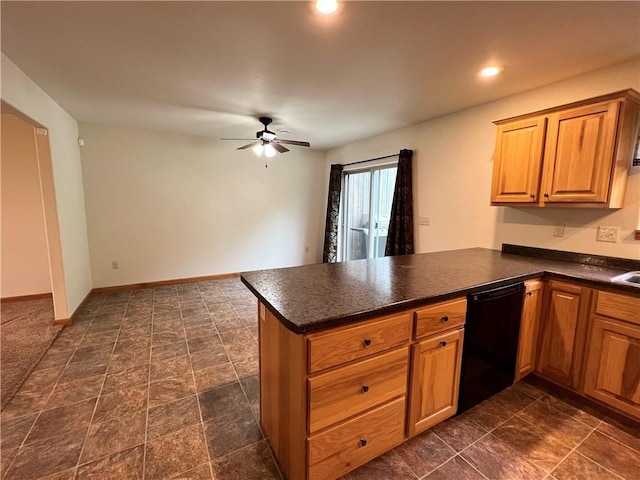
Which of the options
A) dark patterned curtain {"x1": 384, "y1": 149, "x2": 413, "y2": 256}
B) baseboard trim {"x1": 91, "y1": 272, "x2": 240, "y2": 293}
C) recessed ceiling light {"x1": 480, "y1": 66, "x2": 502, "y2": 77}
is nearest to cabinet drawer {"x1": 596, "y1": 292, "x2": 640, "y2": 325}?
recessed ceiling light {"x1": 480, "y1": 66, "x2": 502, "y2": 77}

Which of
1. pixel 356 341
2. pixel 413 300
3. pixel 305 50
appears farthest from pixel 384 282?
pixel 305 50

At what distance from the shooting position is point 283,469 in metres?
1.45

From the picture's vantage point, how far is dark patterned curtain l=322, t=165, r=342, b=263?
211 inches

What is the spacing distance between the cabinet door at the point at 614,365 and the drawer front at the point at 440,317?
1.01 m

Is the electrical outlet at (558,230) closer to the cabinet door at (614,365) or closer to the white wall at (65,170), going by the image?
the cabinet door at (614,365)

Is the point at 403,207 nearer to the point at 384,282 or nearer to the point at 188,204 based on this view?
the point at 384,282

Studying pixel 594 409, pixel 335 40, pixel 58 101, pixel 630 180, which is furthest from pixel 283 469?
pixel 58 101

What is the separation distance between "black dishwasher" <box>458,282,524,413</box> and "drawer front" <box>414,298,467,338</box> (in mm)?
79

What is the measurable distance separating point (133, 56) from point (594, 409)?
4139 millimetres

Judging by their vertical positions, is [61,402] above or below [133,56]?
below

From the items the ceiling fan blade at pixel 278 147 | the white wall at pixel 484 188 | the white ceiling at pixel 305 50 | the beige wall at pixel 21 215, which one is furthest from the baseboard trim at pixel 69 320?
the white wall at pixel 484 188

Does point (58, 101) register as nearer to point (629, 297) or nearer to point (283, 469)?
point (283, 469)

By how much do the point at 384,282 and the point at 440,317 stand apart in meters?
0.35

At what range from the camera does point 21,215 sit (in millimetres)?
3750
